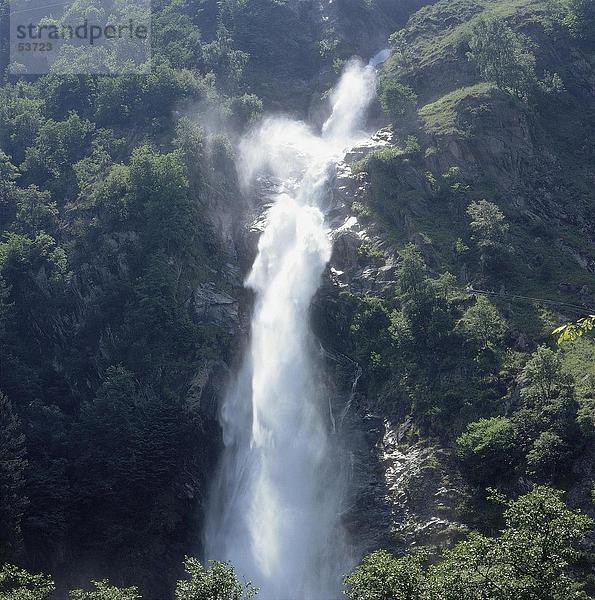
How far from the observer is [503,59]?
63.1 metres

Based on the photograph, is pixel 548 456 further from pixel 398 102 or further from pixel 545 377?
pixel 398 102

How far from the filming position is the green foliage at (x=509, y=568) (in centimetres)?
2464

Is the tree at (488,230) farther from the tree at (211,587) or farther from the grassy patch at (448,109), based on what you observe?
the tree at (211,587)

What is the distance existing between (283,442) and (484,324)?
1404 centimetres

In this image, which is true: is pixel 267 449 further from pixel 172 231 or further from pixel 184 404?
pixel 172 231

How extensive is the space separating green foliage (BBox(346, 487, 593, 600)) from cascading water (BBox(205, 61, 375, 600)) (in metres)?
15.0

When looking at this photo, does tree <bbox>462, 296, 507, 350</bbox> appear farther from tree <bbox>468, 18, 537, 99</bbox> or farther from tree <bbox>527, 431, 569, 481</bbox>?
tree <bbox>468, 18, 537, 99</bbox>

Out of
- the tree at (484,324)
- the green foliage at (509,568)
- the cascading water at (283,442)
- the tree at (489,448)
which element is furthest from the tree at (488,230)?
the green foliage at (509,568)

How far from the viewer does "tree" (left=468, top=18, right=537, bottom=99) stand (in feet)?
204

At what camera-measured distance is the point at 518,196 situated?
55.7 m

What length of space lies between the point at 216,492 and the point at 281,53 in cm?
5563

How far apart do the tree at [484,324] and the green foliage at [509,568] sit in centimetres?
1711

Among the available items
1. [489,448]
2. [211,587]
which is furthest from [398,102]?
[211,587]

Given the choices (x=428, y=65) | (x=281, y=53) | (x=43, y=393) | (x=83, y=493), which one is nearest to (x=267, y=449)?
(x=83, y=493)
